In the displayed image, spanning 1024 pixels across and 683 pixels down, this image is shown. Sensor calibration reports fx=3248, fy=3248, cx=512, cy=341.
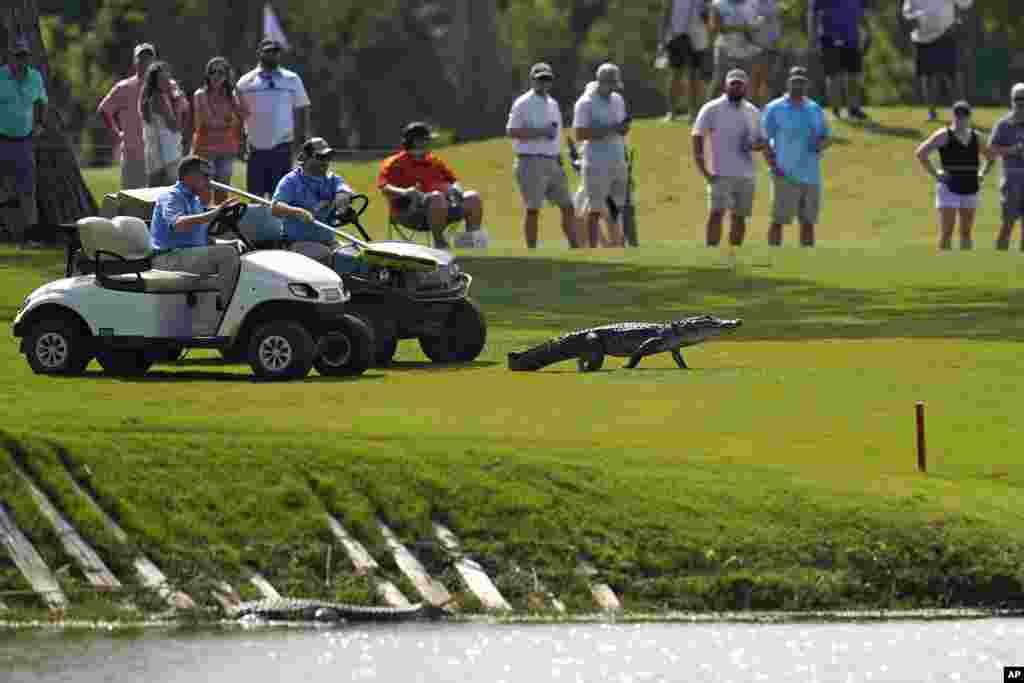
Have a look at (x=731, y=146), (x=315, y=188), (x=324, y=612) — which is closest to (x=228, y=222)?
(x=315, y=188)

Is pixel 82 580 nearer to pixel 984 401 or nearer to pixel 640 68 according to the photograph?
pixel 984 401

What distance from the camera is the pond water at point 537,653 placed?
1622 centimetres

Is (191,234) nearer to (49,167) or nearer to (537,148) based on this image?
(49,167)

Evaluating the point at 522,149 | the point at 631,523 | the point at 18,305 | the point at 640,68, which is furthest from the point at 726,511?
the point at 640,68

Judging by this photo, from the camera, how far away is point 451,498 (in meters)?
18.4

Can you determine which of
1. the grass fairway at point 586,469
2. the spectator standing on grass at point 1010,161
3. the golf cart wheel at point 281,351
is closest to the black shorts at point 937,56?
the spectator standing on grass at point 1010,161

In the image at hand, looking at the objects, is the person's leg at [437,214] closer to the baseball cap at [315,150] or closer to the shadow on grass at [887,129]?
the baseball cap at [315,150]

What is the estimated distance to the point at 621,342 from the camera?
2369cm

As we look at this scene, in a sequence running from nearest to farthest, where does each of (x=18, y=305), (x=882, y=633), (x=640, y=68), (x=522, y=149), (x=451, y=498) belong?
(x=882, y=633), (x=451, y=498), (x=18, y=305), (x=522, y=149), (x=640, y=68)

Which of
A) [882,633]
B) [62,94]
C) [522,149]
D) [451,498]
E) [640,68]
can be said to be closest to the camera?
[882,633]

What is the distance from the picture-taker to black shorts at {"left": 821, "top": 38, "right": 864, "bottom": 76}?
140ft

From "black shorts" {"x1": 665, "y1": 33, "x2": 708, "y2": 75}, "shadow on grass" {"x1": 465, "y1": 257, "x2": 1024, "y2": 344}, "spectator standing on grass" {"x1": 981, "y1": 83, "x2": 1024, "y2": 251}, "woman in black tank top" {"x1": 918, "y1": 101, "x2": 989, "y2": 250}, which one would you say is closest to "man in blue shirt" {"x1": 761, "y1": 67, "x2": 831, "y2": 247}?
"woman in black tank top" {"x1": 918, "y1": 101, "x2": 989, "y2": 250}

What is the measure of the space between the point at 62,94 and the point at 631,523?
58.3 metres

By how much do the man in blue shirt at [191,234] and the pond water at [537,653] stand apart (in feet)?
18.7
